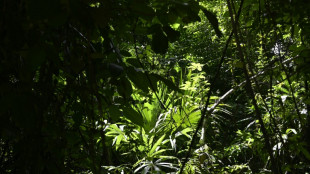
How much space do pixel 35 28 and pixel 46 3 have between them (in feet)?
0.45

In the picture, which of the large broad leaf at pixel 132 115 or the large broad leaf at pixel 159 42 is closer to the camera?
the large broad leaf at pixel 159 42

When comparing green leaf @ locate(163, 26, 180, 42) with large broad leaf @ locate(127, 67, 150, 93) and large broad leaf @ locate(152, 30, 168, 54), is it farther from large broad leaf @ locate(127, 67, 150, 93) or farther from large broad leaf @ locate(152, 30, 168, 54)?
large broad leaf @ locate(127, 67, 150, 93)

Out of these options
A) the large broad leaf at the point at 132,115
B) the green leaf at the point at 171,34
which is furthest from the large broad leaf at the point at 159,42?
the large broad leaf at the point at 132,115

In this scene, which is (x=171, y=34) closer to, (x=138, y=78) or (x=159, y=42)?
(x=159, y=42)

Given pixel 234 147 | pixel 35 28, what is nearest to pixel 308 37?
pixel 35 28

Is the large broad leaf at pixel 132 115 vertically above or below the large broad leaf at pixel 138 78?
below

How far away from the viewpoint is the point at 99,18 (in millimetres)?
666

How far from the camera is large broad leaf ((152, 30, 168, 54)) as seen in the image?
0.88 metres

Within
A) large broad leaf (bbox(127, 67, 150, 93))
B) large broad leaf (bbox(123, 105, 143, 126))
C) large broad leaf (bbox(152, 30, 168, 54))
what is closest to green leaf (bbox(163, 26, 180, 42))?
large broad leaf (bbox(152, 30, 168, 54))

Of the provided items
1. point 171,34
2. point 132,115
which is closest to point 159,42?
→ point 171,34

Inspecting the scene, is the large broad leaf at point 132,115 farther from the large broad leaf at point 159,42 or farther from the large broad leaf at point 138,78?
the large broad leaf at point 159,42

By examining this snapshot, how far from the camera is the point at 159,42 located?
0.89m

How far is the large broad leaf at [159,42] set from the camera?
0.88 metres

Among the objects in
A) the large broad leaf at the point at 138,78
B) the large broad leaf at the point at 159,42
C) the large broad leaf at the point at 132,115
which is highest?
the large broad leaf at the point at 159,42
